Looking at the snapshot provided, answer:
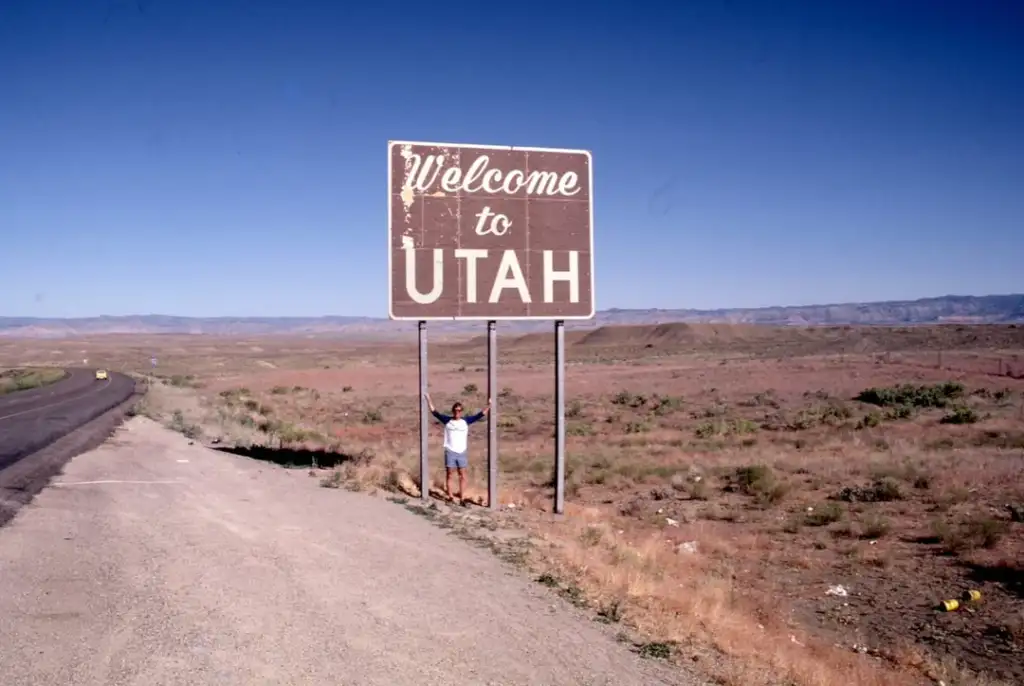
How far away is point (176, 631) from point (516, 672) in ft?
8.42

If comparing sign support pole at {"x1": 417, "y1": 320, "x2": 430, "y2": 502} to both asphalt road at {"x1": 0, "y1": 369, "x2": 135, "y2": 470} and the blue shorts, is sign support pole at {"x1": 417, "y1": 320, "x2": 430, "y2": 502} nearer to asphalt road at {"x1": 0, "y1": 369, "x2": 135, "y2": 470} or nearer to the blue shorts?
the blue shorts

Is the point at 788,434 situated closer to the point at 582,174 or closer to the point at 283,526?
the point at 582,174

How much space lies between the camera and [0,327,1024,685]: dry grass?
8797mm

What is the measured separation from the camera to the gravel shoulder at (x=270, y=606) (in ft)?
19.5

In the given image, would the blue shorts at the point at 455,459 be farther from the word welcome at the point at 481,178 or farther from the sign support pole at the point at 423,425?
the word welcome at the point at 481,178

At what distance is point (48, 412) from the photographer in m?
31.5

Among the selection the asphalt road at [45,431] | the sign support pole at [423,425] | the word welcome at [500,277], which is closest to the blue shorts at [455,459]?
the sign support pole at [423,425]

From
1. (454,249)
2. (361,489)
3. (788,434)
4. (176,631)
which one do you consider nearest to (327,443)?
(361,489)

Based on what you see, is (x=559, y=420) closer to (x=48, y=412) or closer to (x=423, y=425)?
(x=423, y=425)

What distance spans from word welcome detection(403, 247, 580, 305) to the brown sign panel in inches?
0.6

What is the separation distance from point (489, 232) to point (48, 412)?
24558 millimetres

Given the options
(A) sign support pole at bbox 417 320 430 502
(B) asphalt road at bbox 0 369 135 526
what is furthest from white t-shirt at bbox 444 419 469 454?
(B) asphalt road at bbox 0 369 135 526

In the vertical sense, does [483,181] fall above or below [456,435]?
above

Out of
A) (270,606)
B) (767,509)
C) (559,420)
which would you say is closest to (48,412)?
(559,420)
